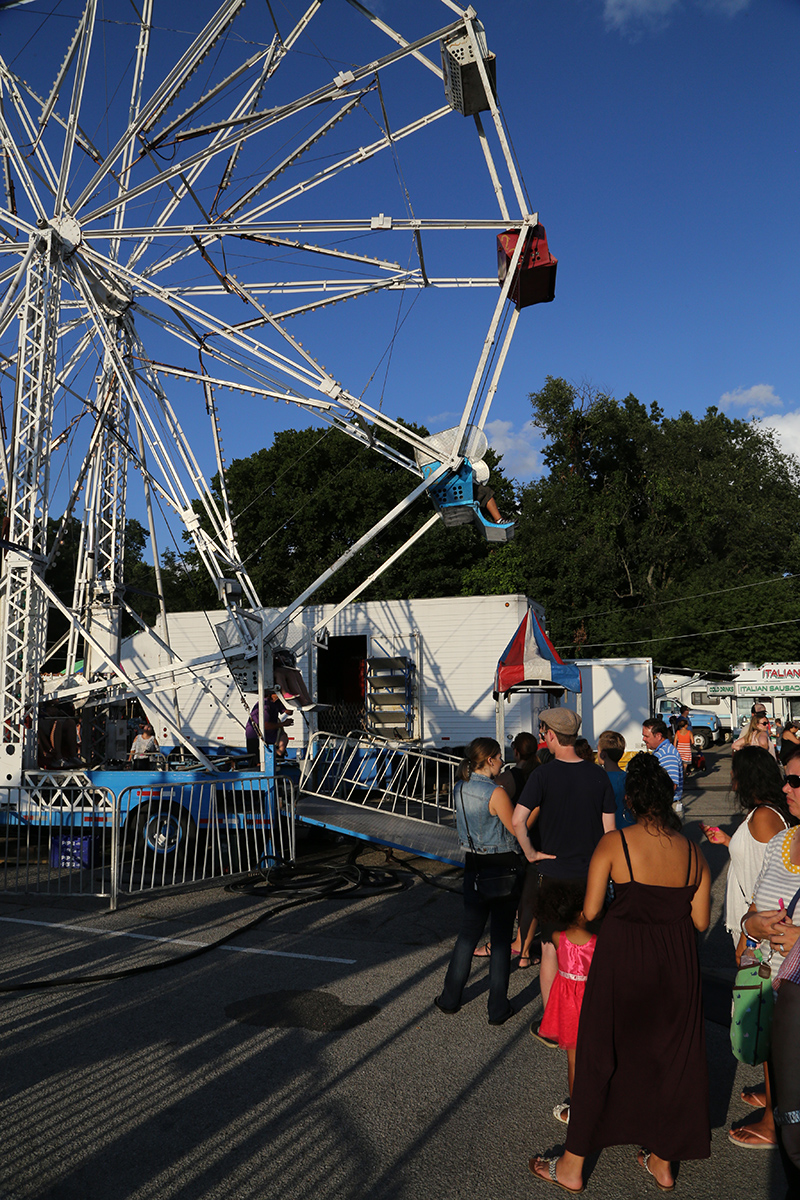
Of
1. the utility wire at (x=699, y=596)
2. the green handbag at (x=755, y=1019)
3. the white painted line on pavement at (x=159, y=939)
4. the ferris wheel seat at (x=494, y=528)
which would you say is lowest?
the white painted line on pavement at (x=159, y=939)

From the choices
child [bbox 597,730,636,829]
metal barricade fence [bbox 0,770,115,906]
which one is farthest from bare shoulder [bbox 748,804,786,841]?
metal barricade fence [bbox 0,770,115,906]

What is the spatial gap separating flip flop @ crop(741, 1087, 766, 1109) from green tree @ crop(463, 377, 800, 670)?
32002mm

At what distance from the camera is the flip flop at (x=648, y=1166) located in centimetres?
326

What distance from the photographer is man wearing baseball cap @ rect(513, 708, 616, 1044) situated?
4602 millimetres

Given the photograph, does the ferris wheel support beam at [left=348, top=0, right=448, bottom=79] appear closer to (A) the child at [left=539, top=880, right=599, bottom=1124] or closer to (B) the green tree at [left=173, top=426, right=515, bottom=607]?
(A) the child at [left=539, top=880, right=599, bottom=1124]

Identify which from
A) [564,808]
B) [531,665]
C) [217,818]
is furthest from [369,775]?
[564,808]

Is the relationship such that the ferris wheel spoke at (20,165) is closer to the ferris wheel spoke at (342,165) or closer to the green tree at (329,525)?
the ferris wheel spoke at (342,165)

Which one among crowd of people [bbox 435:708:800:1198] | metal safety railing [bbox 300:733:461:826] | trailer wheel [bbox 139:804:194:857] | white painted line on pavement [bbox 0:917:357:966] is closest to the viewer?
crowd of people [bbox 435:708:800:1198]

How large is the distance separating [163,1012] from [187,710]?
44.8 ft

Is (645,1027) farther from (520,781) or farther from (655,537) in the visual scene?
(655,537)

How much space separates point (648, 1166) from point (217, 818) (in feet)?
23.7

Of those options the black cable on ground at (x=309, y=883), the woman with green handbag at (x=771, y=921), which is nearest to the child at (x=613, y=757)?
the black cable on ground at (x=309, y=883)

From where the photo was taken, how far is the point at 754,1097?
13.0ft

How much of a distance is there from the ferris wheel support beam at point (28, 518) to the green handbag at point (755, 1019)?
9498 millimetres
